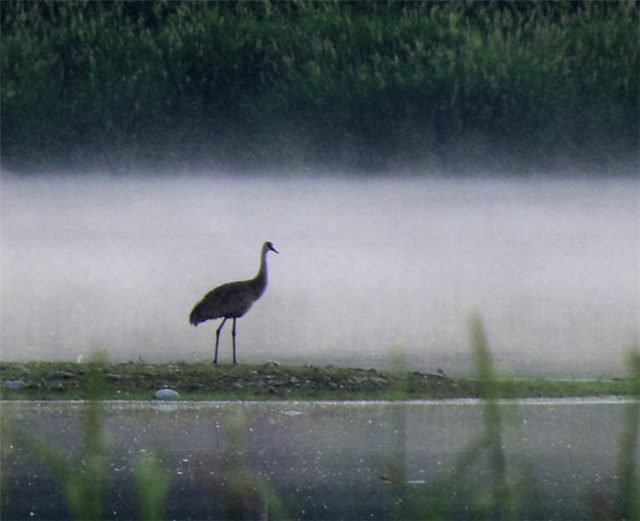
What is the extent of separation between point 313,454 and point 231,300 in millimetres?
2736

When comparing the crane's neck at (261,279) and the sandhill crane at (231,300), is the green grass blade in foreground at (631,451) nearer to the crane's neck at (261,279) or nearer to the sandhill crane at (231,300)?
the sandhill crane at (231,300)

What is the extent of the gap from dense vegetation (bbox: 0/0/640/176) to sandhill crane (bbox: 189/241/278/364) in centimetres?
171

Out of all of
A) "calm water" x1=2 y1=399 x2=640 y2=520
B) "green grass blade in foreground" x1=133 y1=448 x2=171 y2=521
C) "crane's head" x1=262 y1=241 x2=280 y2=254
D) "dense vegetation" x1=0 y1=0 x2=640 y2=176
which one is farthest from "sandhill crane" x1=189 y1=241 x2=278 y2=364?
"green grass blade in foreground" x1=133 y1=448 x2=171 y2=521

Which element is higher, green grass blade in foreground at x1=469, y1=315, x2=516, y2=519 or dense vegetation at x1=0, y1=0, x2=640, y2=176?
dense vegetation at x1=0, y1=0, x2=640, y2=176

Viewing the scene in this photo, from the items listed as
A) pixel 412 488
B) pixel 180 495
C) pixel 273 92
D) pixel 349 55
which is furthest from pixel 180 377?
pixel 349 55

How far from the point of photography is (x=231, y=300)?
8125mm

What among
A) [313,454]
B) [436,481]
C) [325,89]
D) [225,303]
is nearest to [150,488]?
[436,481]

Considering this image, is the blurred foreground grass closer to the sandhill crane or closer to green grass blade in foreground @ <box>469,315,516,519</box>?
green grass blade in foreground @ <box>469,315,516,519</box>

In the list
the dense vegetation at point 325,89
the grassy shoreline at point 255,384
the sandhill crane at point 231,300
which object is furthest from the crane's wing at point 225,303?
the dense vegetation at point 325,89

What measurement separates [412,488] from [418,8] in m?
7.76

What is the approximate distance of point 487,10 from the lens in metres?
11.3

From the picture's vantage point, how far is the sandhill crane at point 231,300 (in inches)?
314

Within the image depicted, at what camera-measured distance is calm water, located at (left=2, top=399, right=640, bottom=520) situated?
185 inches

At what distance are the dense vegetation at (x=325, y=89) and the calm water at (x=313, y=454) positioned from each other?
3777 mm
